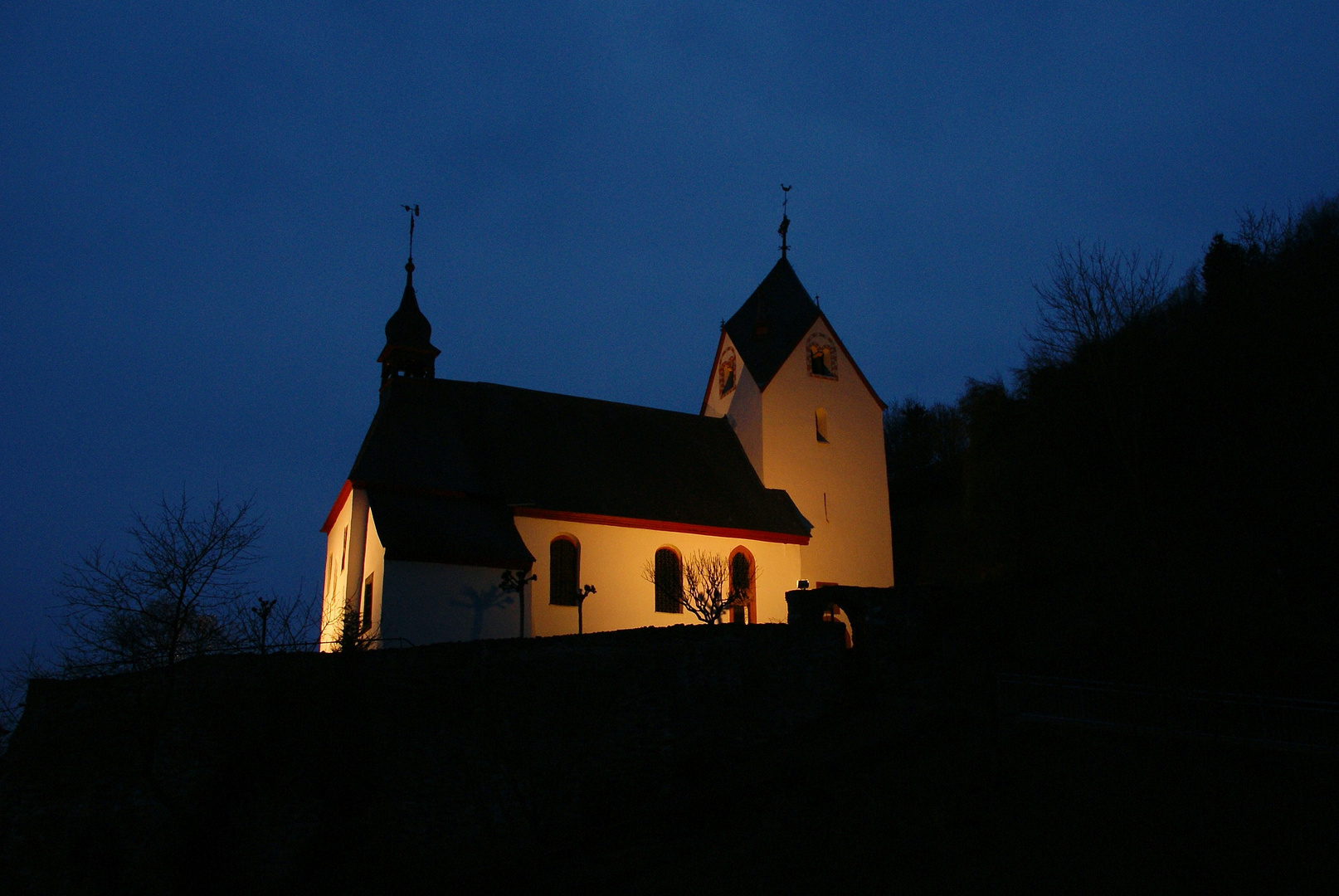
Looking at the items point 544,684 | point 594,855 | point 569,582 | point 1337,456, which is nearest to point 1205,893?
point 594,855

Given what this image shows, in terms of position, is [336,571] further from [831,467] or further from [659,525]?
[831,467]

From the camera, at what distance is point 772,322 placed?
34219 millimetres

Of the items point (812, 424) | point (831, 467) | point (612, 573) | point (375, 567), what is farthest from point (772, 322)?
point (375, 567)

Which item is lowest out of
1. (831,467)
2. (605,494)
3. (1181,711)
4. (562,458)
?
(1181,711)

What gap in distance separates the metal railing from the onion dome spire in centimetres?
1873

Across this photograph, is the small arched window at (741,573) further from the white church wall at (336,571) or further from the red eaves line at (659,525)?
the white church wall at (336,571)

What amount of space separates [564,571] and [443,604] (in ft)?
12.5

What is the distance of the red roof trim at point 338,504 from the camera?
1021 inches

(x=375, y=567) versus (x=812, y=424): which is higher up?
(x=812, y=424)

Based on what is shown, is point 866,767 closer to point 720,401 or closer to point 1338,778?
point 1338,778

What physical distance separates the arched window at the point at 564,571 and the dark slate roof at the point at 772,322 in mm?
9045

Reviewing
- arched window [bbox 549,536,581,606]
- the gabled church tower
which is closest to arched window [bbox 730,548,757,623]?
the gabled church tower

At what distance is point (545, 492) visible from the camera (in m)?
26.3

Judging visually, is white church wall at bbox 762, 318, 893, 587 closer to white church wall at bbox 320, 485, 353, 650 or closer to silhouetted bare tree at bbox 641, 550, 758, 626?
silhouetted bare tree at bbox 641, 550, 758, 626
